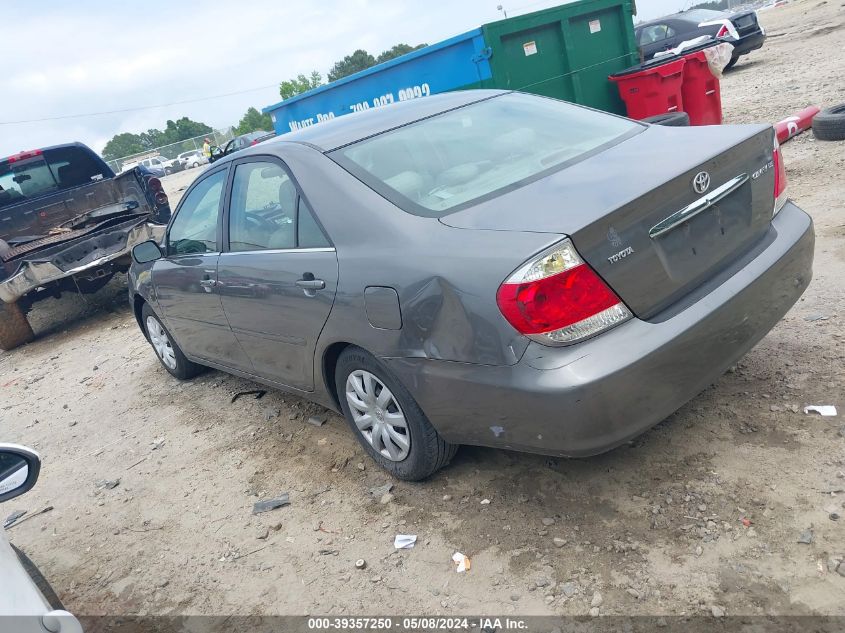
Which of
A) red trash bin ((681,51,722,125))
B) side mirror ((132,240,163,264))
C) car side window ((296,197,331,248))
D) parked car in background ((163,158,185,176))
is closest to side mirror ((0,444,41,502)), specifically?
car side window ((296,197,331,248))

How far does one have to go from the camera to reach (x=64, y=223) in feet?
31.2

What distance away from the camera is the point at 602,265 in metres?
2.46

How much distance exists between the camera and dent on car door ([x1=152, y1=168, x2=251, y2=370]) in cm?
429

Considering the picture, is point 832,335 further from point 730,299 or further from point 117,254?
point 117,254

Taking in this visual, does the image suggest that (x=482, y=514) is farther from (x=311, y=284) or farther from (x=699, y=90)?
(x=699, y=90)

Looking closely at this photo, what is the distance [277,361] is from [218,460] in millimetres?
877

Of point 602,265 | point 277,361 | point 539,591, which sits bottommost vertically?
point 539,591

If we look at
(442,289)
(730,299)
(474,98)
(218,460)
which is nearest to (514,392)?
(442,289)

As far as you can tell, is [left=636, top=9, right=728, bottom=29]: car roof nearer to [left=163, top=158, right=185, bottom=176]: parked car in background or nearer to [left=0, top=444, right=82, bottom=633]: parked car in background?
[left=0, top=444, right=82, bottom=633]: parked car in background

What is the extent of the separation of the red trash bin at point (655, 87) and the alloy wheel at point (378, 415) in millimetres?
6284

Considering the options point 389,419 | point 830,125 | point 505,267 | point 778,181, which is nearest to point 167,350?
point 389,419

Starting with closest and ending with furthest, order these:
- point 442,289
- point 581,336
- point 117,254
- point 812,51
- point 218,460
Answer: point 581,336 < point 442,289 < point 218,460 < point 117,254 < point 812,51

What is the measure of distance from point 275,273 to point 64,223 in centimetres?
733

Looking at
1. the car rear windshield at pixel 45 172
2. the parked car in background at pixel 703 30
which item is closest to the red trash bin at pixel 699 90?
the parked car in background at pixel 703 30
